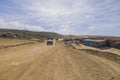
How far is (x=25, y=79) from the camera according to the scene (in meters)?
10.7

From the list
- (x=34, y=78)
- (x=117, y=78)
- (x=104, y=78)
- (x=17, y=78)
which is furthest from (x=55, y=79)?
(x=117, y=78)

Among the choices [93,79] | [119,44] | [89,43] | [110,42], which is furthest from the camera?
[89,43]

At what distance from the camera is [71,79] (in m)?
11.2

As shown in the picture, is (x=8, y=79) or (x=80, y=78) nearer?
(x=8, y=79)

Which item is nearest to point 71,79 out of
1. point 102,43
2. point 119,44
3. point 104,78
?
point 104,78

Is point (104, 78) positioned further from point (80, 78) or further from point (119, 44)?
point (119, 44)

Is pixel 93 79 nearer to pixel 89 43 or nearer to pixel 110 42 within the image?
pixel 110 42

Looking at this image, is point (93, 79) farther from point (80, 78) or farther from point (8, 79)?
point (8, 79)

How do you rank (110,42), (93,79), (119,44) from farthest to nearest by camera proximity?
(110,42) < (119,44) < (93,79)

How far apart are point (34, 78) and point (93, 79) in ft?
13.0

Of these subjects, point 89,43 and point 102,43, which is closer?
point 102,43

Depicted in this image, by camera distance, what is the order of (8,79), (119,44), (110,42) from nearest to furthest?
(8,79)
(119,44)
(110,42)

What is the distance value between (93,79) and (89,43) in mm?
69536

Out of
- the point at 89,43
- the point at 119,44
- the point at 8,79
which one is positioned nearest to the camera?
the point at 8,79
